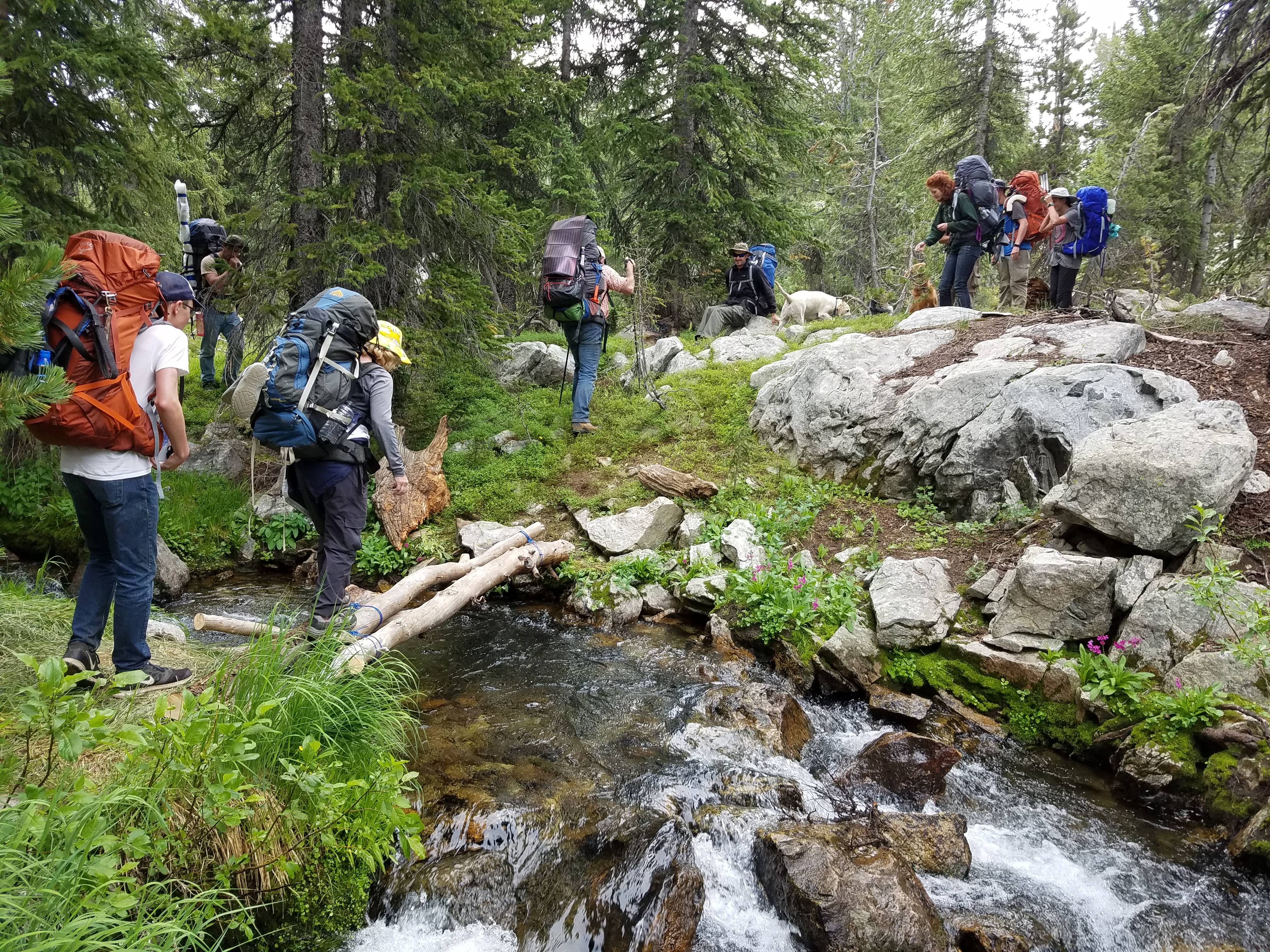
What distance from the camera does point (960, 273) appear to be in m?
11.1

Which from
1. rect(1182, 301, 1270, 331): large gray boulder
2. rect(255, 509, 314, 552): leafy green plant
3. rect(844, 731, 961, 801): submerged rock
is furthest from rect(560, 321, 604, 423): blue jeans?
rect(1182, 301, 1270, 331): large gray boulder

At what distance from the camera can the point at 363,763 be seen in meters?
3.74

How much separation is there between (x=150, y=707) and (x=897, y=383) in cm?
867

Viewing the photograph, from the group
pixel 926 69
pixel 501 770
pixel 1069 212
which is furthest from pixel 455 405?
pixel 926 69

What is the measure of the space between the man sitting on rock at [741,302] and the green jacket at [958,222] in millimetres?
3891

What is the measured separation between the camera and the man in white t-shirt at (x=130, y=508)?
3.83 meters

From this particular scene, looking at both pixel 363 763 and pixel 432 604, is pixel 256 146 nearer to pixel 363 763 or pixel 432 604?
pixel 432 604

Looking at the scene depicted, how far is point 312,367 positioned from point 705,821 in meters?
4.01

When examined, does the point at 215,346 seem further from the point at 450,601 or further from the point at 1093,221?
the point at 1093,221

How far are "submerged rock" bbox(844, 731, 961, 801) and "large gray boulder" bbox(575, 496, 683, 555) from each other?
3695 millimetres

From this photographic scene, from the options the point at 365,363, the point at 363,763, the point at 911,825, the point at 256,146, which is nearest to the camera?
the point at 363,763

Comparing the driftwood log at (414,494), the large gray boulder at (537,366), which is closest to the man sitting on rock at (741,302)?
the large gray boulder at (537,366)

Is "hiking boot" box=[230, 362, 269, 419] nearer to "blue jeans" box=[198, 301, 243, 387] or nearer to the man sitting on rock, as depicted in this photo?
"blue jeans" box=[198, 301, 243, 387]

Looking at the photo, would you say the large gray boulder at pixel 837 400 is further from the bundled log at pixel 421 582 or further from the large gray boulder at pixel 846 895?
the large gray boulder at pixel 846 895
